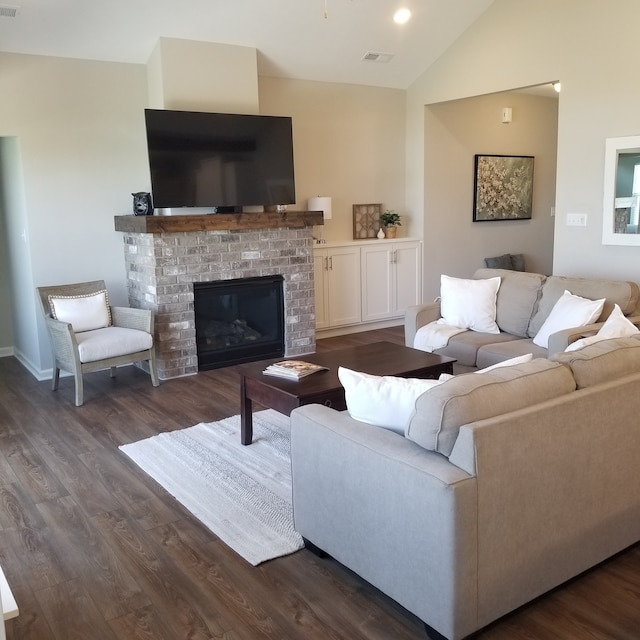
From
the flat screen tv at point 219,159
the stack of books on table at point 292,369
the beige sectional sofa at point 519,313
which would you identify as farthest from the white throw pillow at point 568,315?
the flat screen tv at point 219,159

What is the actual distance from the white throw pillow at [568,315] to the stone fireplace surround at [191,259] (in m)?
2.48

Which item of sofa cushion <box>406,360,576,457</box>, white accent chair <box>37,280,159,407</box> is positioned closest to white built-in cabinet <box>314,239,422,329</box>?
white accent chair <box>37,280,159,407</box>

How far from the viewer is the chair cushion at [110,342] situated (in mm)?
4996

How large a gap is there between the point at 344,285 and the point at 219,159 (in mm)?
1999

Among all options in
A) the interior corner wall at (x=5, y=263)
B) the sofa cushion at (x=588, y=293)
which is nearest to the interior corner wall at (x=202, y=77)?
the interior corner wall at (x=5, y=263)

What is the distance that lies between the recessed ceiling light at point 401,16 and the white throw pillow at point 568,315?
313 centimetres

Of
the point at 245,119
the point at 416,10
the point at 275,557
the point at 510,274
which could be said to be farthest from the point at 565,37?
the point at 275,557

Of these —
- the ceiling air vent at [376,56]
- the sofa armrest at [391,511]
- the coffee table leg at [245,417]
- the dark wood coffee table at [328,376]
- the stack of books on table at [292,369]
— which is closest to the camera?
the sofa armrest at [391,511]

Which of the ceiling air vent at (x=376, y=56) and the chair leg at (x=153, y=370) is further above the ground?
the ceiling air vent at (x=376, y=56)

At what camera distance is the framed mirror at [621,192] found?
211 inches

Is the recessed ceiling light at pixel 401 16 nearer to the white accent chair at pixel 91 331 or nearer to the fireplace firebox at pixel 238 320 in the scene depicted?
the fireplace firebox at pixel 238 320

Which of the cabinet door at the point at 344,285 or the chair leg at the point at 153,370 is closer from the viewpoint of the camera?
the chair leg at the point at 153,370

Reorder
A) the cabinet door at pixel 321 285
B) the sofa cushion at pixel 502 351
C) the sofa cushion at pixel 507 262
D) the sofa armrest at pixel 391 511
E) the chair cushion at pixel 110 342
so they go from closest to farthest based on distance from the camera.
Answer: the sofa armrest at pixel 391 511, the sofa cushion at pixel 502 351, the chair cushion at pixel 110 342, the cabinet door at pixel 321 285, the sofa cushion at pixel 507 262

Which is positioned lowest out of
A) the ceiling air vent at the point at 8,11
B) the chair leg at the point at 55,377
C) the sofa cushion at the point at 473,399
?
the chair leg at the point at 55,377
